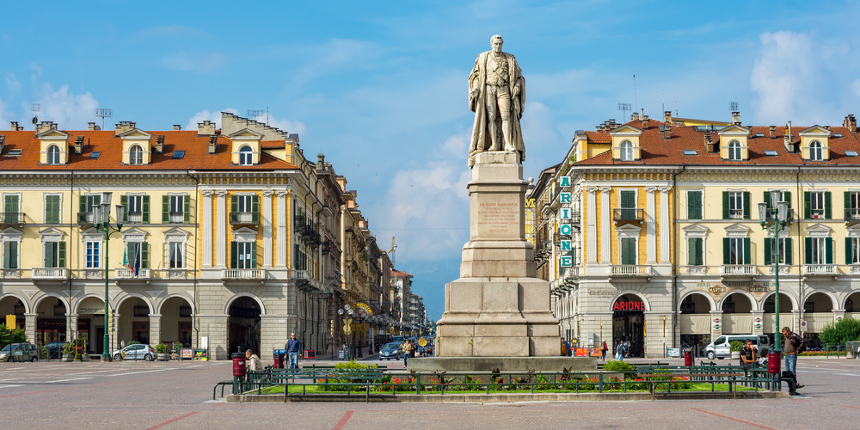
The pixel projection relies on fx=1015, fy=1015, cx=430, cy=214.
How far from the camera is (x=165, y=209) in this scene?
220 ft

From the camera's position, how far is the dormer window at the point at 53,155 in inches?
2657

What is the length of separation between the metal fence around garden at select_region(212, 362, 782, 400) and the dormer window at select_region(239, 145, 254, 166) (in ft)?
150

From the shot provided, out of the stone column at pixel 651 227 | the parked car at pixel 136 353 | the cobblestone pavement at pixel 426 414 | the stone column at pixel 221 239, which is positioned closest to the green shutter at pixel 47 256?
the parked car at pixel 136 353

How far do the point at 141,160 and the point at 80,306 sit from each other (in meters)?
10.4

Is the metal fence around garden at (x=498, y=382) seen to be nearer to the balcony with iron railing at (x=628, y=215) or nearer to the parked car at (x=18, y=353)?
the parked car at (x=18, y=353)

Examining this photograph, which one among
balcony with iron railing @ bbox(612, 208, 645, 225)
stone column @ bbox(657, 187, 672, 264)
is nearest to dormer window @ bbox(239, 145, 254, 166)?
balcony with iron railing @ bbox(612, 208, 645, 225)

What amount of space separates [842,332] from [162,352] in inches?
1669

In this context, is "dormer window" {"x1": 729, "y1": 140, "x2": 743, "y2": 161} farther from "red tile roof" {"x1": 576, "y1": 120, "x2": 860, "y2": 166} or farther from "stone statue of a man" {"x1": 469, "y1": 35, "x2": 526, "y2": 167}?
"stone statue of a man" {"x1": 469, "y1": 35, "x2": 526, "y2": 167}

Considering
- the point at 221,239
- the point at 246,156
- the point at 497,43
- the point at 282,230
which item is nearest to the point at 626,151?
the point at 282,230

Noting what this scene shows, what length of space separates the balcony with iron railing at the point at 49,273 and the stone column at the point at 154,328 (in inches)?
247

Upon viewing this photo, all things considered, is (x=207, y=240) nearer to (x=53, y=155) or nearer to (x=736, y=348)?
(x=53, y=155)

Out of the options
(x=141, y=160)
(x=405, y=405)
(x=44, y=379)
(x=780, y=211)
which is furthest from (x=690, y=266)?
(x=405, y=405)

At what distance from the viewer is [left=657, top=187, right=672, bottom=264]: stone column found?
2687 inches

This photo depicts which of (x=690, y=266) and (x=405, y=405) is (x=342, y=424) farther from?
(x=690, y=266)
